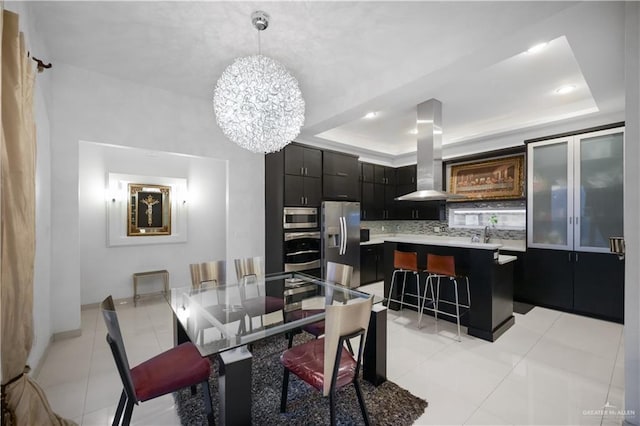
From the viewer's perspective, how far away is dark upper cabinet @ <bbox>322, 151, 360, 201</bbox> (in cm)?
476

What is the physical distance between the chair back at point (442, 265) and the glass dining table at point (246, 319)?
4.03 feet

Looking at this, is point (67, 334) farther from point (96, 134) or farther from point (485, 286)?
point (485, 286)

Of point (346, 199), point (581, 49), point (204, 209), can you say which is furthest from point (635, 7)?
point (204, 209)

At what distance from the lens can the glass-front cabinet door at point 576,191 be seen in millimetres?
3393

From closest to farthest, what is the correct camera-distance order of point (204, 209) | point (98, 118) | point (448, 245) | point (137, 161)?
1. point (98, 118)
2. point (448, 245)
3. point (137, 161)
4. point (204, 209)

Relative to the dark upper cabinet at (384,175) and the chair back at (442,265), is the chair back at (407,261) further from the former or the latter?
the dark upper cabinet at (384,175)

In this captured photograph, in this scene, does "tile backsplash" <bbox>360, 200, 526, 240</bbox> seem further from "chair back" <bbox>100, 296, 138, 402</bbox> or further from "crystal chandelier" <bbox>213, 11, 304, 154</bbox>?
"chair back" <bbox>100, 296, 138, 402</bbox>

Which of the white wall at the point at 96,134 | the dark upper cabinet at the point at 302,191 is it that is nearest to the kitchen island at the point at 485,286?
the dark upper cabinet at the point at 302,191

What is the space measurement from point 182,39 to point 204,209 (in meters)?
3.10

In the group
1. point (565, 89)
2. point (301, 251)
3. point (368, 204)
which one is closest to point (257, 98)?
point (301, 251)

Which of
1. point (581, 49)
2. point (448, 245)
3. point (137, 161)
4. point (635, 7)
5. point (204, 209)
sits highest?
point (581, 49)

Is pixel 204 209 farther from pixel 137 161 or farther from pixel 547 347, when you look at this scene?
pixel 547 347

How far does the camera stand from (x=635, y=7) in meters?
1.57

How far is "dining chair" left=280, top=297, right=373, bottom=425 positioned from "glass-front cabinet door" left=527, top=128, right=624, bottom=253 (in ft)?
12.4
